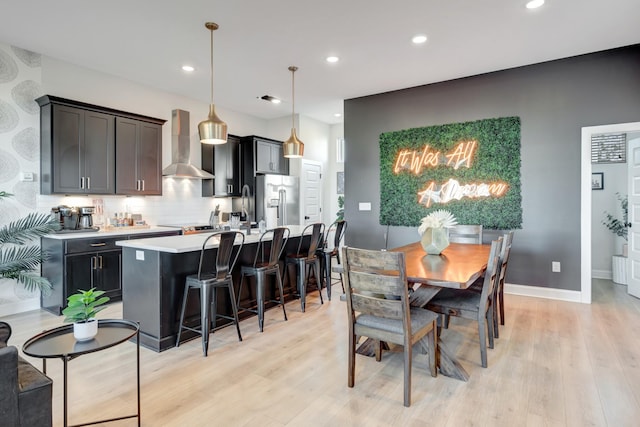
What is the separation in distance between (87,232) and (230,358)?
2.71 metres

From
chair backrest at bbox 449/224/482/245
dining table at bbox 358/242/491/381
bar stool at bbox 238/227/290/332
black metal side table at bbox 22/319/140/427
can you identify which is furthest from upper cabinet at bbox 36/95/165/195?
chair backrest at bbox 449/224/482/245

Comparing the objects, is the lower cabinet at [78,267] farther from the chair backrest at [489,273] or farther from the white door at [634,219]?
the white door at [634,219]

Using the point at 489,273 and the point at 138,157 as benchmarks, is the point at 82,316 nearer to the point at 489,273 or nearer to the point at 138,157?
the point at 489,273

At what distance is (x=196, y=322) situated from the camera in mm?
3238

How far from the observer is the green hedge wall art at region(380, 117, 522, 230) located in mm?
4766

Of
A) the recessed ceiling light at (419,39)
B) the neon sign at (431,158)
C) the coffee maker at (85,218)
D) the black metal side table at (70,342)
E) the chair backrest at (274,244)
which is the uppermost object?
the recessed ceiling light at (419,39)

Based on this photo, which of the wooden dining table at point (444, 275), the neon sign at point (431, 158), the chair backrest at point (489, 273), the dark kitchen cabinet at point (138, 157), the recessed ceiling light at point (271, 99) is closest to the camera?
the wooden dining table at point (444, 275)

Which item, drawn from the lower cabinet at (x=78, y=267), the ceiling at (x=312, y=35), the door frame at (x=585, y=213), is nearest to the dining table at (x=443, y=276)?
the door frame at (x=585, y=213)

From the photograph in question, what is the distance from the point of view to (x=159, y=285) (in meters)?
2.94

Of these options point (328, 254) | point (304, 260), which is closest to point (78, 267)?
point (304, 260)

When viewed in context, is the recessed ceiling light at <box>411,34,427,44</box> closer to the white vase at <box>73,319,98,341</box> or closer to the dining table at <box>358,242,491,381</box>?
the dining table at <box>358,242,491,381</box>

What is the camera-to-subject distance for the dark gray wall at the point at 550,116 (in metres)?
4.20

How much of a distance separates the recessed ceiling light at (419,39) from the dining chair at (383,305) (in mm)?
2776

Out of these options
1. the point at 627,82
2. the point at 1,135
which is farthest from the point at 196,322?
the point at 627,82
